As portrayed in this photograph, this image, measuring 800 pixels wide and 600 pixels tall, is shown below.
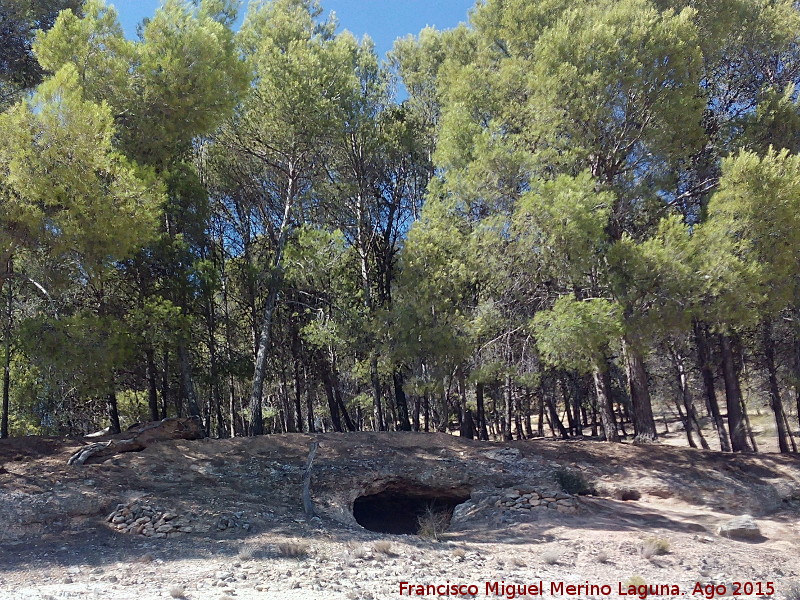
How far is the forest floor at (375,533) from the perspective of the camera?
6648 mm

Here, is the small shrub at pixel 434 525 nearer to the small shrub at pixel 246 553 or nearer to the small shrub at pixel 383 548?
the small shrub at pixel 383 548

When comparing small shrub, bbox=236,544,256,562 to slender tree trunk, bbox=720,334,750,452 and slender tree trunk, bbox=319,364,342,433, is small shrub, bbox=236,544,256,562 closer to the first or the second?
slender tree trunk, bbox=319,364,342,433

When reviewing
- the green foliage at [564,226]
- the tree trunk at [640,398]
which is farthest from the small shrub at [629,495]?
the green foliage at [564,226]

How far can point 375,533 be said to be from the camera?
9422 millimetres

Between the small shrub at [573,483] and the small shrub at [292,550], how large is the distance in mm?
6251

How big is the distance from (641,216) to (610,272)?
2721 mm

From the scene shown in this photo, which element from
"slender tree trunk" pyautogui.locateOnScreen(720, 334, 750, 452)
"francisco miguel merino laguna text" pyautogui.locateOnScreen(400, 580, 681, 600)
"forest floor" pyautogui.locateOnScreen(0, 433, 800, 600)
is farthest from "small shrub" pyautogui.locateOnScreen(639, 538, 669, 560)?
"slender tree trunk" pyautogui.locateOnScreen(720, 334, 750, 452)

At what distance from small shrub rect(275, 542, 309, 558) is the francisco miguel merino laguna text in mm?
1594

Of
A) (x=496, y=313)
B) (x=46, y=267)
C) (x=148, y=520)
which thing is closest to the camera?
(x=148, y=520)

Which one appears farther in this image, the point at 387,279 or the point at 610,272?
the point at 387,279

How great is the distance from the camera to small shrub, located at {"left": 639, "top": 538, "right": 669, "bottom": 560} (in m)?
8.34

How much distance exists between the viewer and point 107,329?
36.5ft

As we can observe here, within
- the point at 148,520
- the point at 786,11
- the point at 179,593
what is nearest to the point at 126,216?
the point at 148,520

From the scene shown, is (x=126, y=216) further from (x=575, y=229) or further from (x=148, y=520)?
(x=575, y=229)
